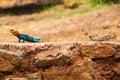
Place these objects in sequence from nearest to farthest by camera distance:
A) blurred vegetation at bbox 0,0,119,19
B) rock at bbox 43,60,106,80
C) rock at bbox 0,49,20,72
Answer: rock at bbox 43,60,106,80 → rock at bbox 0,49,20,72 → blurred vegetation at bbox 0,0,119,19

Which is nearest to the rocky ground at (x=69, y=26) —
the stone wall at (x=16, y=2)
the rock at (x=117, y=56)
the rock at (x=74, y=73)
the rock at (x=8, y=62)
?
the rock at (x=117, y=56)

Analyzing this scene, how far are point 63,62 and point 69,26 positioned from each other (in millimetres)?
3505

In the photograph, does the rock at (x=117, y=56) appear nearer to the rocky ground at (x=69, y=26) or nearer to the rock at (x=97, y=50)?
the rock at (x=97, y=50)

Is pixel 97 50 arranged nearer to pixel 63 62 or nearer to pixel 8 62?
pixel 63 62

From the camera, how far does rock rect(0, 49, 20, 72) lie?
6793mm

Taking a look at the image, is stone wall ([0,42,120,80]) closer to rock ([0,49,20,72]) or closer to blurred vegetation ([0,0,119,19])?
rock ([0,49,20,72])

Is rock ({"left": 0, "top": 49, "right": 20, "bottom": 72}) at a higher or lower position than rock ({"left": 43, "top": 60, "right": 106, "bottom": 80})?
higher

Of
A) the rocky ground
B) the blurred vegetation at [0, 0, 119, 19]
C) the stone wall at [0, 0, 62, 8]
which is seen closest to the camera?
the rocky ground

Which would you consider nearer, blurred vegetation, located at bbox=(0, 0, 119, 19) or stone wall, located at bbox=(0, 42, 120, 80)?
stone wall, located at bbox=(0, 42, 120, 80)

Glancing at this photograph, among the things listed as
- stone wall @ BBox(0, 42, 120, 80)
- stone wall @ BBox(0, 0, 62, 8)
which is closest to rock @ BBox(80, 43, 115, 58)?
stone wall @ BBox(0, 42, 120, 80)

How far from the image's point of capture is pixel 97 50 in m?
6.71

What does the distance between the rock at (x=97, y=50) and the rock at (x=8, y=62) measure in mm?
1028

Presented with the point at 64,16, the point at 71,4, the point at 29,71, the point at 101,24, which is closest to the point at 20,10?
the point at 71,4

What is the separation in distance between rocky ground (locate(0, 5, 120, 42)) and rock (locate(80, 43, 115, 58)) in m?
0.86
